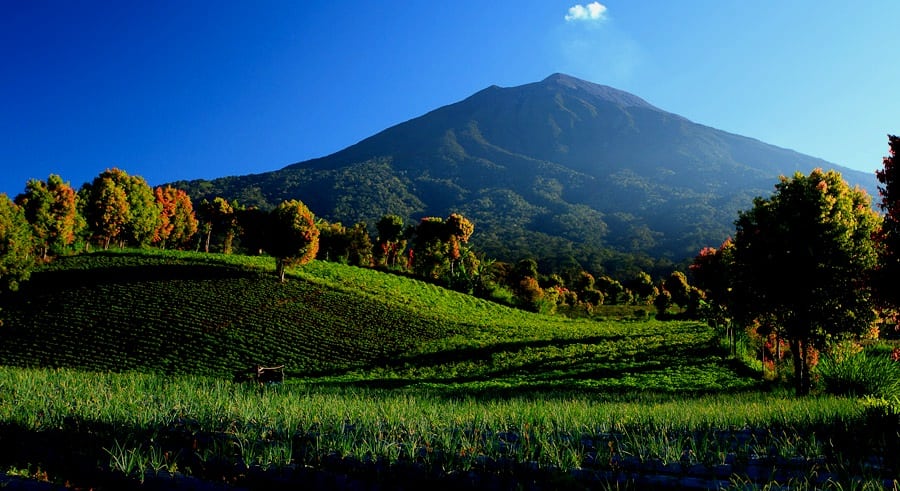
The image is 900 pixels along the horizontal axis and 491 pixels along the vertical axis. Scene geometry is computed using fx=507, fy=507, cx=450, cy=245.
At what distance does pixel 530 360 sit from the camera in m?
32.8

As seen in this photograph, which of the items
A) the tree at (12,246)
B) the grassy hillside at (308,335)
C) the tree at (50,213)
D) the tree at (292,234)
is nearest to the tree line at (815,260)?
the grassy hillside at (308,335)

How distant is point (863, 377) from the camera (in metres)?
16.2

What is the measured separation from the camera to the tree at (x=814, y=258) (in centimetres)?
1897

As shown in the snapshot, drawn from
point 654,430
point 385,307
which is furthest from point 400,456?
point 385,307

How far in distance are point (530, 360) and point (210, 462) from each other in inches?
1043

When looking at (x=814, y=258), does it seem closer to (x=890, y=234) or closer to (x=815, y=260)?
(x=815, y=260)

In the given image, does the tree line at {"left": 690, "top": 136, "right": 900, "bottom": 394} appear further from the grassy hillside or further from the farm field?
the grassy hillside

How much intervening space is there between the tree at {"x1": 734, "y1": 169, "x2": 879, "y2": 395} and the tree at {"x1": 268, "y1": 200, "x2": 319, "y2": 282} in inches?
1582

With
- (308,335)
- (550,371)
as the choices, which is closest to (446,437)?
(550,371)

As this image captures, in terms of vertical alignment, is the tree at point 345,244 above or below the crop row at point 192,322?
above

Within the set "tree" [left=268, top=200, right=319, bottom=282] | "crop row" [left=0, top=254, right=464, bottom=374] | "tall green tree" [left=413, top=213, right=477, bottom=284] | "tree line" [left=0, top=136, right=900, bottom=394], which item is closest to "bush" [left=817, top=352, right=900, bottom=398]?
"tree line" [left=0, top=136, right=900, bottom=394]

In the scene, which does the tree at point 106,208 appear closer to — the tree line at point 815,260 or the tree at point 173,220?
the tree at point 173,220

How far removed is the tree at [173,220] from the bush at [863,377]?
81964 mm

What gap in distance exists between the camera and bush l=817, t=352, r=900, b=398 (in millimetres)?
15641
